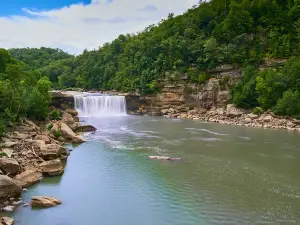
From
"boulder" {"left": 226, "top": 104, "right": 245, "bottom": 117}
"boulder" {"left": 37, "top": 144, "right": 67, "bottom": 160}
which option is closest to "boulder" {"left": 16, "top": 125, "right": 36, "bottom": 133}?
"boulder" {"left": 37, "top": 144, "right": 67, "bottom": 160}

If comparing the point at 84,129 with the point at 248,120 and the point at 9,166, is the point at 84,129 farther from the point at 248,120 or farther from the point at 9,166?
the point at 248,120

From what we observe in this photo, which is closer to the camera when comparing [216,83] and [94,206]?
[94,206]

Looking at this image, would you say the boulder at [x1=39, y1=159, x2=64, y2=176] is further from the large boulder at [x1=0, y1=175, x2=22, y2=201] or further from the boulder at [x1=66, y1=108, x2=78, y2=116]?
the boulder at [x1=66, y1=108, x2=78, y2=116]

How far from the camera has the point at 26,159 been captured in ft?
63.9

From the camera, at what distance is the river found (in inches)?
533

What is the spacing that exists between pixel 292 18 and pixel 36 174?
4712 centimetres

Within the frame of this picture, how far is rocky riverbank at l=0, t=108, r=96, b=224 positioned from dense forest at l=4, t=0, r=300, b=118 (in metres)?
26.3

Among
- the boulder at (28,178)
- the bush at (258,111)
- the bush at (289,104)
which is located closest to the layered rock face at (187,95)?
the bush at (258,111)

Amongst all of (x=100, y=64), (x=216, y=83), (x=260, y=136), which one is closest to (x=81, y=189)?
(x=260, y=136)

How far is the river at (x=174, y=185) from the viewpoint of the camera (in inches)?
533

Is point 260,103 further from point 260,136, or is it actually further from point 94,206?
point 94,206

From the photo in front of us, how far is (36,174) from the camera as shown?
17781 millimetres

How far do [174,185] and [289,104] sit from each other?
90.2 feet

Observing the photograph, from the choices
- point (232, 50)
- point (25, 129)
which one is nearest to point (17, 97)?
point (25, 129)
